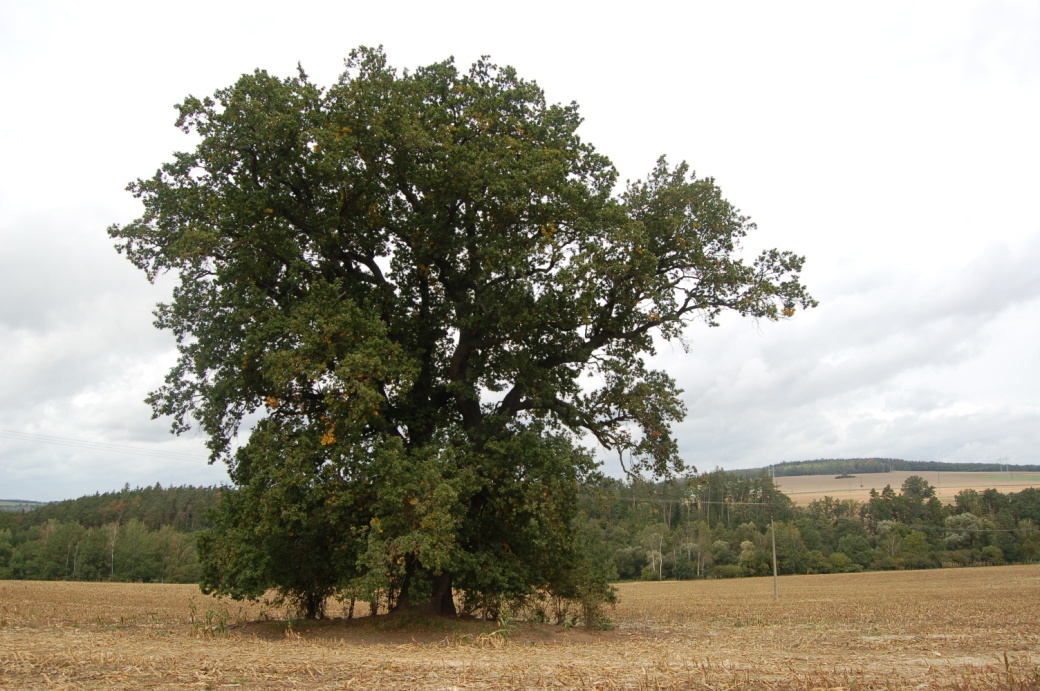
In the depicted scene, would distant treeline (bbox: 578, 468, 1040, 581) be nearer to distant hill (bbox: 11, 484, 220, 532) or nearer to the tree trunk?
the tree trunk

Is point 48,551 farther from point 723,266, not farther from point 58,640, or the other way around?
point 723,266

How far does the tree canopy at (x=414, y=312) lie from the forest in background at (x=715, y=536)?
36.6 meters

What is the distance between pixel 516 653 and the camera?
12.9 metres

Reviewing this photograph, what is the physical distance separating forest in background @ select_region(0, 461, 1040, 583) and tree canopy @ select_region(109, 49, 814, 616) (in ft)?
120

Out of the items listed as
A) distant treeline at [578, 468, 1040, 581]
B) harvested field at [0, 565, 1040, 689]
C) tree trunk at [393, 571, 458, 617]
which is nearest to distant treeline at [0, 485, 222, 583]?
distant treeline at [578, 468, 1040, 581]

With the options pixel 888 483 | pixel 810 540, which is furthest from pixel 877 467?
pixel 810 540

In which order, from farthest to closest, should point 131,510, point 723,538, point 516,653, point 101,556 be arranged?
point 131,510, point 723,538, point 101,556, point 516,653

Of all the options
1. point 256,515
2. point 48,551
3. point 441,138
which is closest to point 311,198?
point 441,138

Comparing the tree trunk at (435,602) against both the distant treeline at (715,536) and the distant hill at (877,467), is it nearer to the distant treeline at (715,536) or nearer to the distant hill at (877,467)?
the distant treeline at (715,536)

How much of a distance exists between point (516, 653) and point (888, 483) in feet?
465

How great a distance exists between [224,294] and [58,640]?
814 cm

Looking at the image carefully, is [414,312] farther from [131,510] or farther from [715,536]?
[131,510]

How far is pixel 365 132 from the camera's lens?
676 inches

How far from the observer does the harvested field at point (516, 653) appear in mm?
8672
